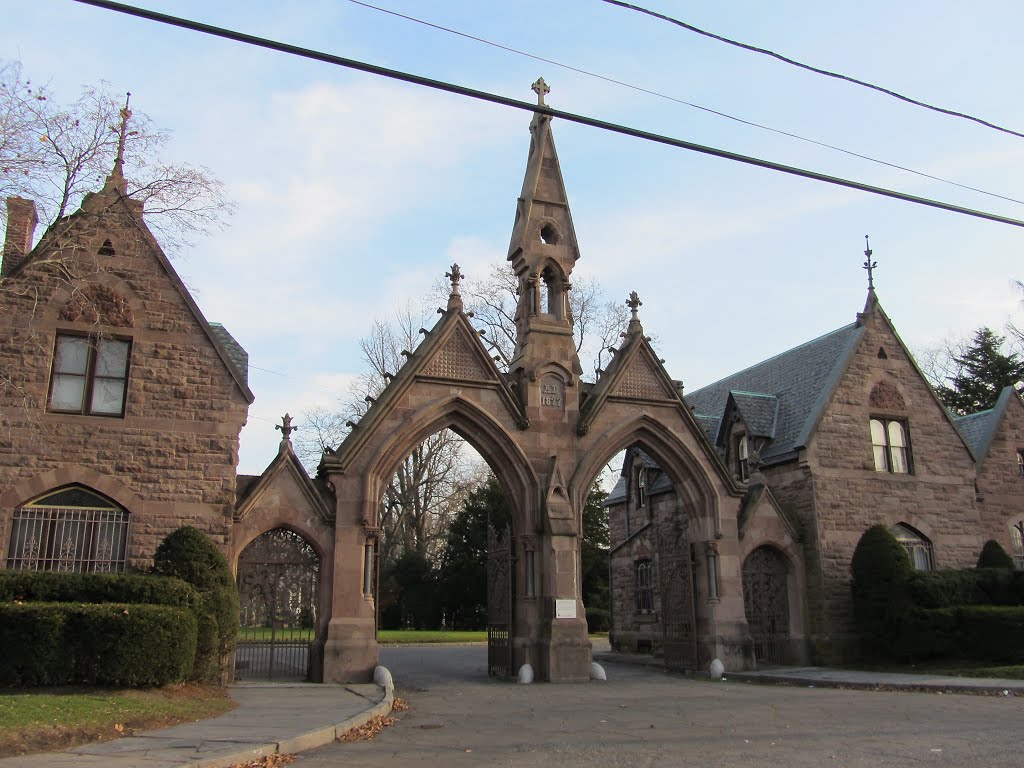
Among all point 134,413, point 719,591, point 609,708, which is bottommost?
point 609,708

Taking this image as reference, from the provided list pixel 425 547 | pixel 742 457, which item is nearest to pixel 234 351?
pixel 742 457

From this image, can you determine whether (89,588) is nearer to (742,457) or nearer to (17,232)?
(17,232)

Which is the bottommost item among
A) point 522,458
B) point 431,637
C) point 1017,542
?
point 431,637

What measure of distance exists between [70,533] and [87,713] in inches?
266

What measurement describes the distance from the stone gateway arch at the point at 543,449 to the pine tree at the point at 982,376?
3178cm

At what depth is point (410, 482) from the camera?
138ft

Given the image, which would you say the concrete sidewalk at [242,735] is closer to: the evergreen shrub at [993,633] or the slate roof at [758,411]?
the evergreen shrub at [993,633]

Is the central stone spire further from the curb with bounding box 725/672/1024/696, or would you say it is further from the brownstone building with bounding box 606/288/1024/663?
the curb with bounding box 725/672/1024/696

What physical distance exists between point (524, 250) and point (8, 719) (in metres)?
15.4

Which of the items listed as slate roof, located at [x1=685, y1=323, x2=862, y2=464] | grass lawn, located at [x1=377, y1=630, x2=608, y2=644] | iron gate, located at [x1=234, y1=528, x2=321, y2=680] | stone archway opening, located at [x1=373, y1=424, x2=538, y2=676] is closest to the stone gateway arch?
iron gate, located at [x1=234, y1=528, x2=321, y2=680]

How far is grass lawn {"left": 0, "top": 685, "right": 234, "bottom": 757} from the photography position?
29.1 feet

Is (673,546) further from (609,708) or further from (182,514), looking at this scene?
(182,514)

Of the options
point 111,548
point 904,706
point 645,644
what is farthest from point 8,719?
point 645,644

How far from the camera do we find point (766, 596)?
22.8 metres
